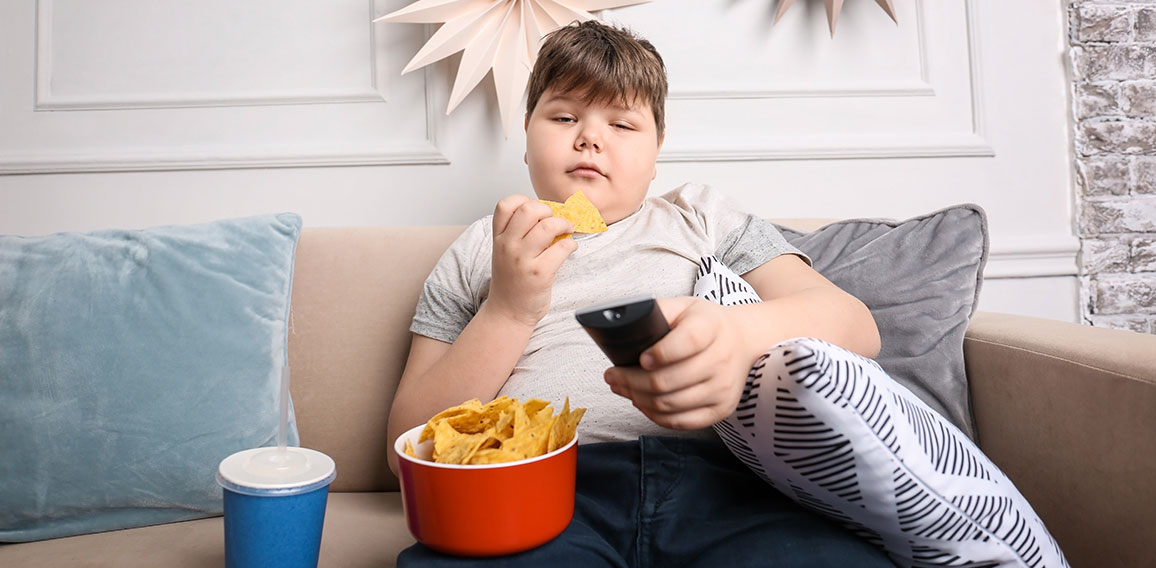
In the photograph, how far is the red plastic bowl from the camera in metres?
0.58

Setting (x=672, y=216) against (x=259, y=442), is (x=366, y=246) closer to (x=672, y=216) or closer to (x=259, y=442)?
(x=259, y=442)

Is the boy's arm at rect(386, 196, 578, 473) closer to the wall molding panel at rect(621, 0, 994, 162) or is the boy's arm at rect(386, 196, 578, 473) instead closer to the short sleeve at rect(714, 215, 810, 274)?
the short sleeve at rect(714, 215, 810, 274)

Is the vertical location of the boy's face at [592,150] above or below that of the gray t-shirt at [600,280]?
above

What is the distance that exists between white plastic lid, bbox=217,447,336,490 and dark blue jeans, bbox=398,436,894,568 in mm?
122

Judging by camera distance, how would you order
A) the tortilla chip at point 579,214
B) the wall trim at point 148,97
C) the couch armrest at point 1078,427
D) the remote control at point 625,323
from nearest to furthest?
the remote control at point 625,323, the couch armrest at point 1078,427, the tortilla chip at point 579,214, the wall trim at point 148,97

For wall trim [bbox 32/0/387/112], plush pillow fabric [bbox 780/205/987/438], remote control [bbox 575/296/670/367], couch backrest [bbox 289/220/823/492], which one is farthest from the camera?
wall trim [bbox 32/0/387/112]

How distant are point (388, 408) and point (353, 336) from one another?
5.5 inches

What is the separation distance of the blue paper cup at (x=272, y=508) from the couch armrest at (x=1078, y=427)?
0.83m

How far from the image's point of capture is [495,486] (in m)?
0.58

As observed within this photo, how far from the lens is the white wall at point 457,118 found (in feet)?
4.80

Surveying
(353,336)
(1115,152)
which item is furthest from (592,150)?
(1115,152)

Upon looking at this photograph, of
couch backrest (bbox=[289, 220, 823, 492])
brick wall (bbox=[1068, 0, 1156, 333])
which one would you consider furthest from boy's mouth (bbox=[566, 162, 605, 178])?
brick wall (bbox=[1068, 0, 1156, 333])

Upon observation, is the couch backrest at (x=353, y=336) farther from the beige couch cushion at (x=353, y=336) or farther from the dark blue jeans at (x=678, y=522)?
the dark blue jeans at (x=678, y=522)

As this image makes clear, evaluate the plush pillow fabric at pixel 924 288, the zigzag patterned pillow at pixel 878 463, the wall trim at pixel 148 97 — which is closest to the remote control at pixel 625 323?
the zigzag patterned pillow at pixel 878 463
